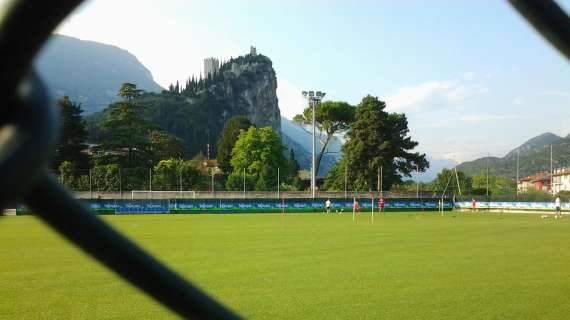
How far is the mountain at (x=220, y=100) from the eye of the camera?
148m

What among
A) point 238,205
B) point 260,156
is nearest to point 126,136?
point 260,156

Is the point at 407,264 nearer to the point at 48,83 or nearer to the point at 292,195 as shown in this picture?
the point at 48,83

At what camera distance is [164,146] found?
77250mm

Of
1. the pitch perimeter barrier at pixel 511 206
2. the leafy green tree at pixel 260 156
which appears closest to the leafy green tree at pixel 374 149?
the leafy green tree at pixel 260 156

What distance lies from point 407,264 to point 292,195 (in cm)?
4374

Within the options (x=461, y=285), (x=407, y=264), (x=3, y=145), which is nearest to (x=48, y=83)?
(x=3, y=145)

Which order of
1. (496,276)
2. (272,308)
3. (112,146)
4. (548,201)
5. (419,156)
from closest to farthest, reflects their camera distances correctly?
(272,308), (496,276), (548,201), (112,146), (419,156)

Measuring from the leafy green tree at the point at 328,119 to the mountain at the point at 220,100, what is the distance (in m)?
72.2

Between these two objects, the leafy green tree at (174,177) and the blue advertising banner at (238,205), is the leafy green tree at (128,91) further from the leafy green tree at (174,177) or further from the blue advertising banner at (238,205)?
the blue advertising banner at (238,205)

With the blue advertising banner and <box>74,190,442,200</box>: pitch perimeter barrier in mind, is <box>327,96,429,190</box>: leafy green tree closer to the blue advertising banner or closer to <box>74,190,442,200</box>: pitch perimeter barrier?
<box>74,190,442,200</box>: pitch perimeter barrier

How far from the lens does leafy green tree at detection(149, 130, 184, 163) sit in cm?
7412

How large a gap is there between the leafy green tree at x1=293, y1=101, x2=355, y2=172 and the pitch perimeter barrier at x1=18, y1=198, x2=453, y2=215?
71.5 feet

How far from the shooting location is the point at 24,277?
8.98 m

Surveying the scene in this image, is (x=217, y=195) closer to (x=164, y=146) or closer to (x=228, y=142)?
(x=164, y=146)
